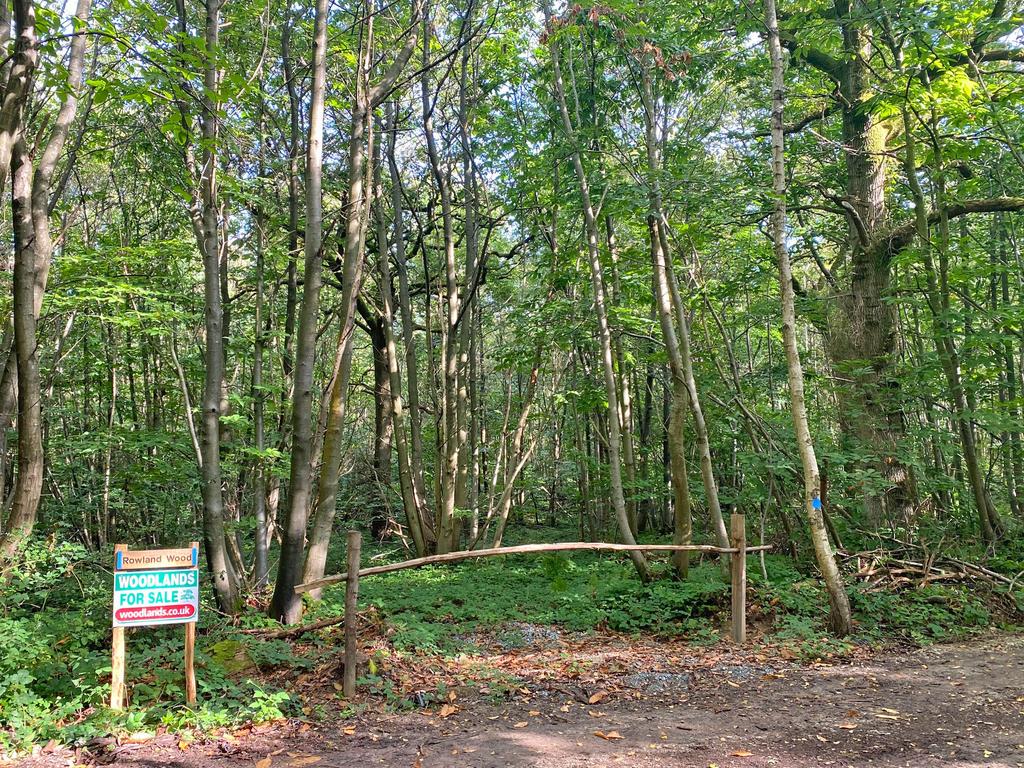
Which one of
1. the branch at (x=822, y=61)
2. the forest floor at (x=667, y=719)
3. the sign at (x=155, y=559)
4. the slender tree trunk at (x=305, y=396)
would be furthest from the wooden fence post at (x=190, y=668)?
the branch at (x=822, y=61)

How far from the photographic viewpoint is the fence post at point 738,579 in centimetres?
674

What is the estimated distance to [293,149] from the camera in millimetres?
10398

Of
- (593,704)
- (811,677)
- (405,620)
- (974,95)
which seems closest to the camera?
(593,704)

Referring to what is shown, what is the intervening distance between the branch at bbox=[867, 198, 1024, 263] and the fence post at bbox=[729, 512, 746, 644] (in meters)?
6.35

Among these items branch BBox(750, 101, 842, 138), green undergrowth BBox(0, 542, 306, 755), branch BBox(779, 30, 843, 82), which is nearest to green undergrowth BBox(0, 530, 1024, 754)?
green undergrowth BBox(0, 542, 306, 755)

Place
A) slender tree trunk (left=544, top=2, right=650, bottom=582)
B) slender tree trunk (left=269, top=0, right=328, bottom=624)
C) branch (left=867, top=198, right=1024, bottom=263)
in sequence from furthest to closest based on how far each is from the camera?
1. branch (left=867, top=198, right=1024, bottom=263)
2. slender tree trunk (left=544, top=2, right=650, bottom=582)
3. slender tree trunk (left=269, top=0, right=328, bottom=624)

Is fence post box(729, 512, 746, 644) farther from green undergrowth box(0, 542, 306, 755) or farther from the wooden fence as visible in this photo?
green undergrowth box(0, 542, 306, 755)

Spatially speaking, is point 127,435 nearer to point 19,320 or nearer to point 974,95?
point 19,320

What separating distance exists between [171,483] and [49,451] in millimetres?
2981

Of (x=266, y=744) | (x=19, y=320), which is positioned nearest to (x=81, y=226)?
(x=19, y=320)

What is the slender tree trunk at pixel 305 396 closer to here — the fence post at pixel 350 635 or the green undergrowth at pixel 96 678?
the green undergrowth at pixel 96 678

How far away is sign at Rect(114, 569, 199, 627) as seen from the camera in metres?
4.73

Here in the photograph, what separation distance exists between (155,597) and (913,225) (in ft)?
39.9

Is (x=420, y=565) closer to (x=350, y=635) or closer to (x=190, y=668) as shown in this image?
(x=350, y=635)
